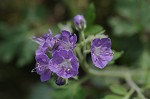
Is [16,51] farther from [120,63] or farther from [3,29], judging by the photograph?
[120,63]

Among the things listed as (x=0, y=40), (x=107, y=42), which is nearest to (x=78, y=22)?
(x=107, y=42)

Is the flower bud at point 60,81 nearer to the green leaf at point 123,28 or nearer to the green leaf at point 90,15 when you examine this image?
the green leaf at point 90,15

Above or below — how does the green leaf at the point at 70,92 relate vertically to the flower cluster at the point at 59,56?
below

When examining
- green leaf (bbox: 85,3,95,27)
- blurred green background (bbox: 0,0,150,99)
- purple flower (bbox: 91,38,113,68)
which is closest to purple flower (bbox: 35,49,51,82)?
purple flower (bbox: 91,38,113,68)

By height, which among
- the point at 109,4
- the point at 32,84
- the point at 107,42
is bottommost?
the point at 32,84

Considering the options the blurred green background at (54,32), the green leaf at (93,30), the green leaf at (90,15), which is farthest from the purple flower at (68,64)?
the blurred green background at (54,32)

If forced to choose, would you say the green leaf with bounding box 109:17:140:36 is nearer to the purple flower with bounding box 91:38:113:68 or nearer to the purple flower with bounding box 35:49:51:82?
the purple flower with bounding box 91:38:113:68

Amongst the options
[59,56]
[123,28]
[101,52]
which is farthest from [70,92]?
[123,28]
